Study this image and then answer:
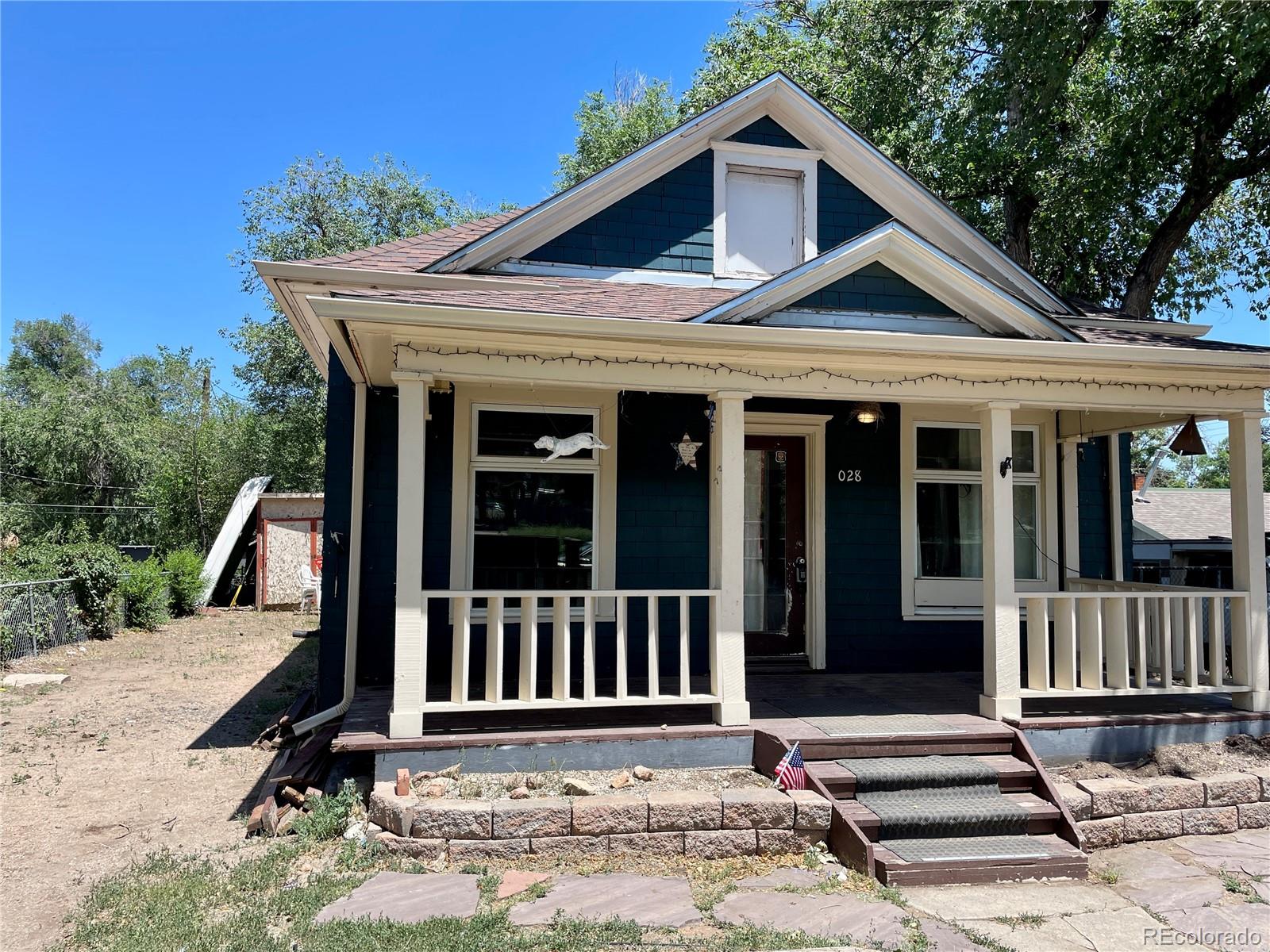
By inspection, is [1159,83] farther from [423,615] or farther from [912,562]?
[423,615]

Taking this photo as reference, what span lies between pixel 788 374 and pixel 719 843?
3.09 m

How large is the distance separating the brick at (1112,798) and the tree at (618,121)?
842 inches

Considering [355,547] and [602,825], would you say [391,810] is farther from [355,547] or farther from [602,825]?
[355,547]

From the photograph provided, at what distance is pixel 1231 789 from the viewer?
5301 millimetres

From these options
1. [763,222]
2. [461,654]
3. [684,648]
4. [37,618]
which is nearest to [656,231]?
[763,222]

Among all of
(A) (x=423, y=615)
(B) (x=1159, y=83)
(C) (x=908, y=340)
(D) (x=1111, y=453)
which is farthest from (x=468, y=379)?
(B) (x=1159, y=83)

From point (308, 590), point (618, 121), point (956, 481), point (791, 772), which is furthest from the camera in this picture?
point (618, 121)

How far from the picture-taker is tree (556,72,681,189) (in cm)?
2380

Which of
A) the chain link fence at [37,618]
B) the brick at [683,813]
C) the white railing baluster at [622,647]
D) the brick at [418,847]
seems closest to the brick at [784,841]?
the brick at [683,813]

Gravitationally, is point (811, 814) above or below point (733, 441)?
below

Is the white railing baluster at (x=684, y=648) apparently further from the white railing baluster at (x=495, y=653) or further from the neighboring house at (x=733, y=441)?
the white railing baluster at (x=495, y=653)

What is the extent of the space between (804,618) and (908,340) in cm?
310

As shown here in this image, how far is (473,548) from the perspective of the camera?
670cm

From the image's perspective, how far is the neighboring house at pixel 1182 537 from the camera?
14469 millimetres
